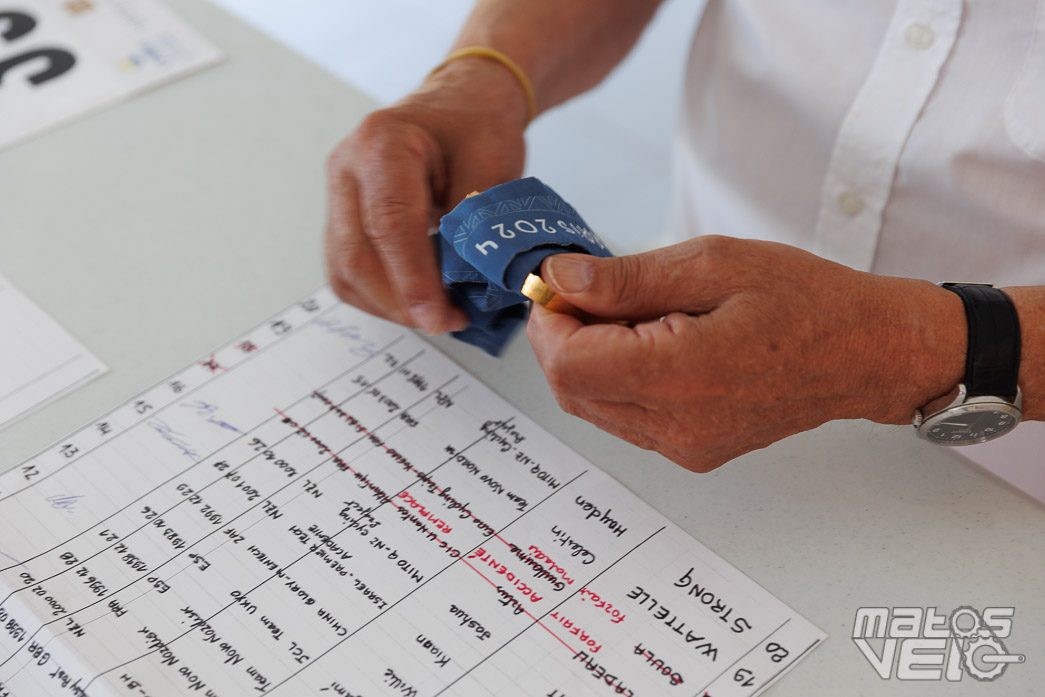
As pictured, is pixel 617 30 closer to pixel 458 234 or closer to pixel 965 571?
pixel 458 234

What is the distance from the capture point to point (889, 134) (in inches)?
35.3

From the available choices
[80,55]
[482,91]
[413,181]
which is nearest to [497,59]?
[482,91]

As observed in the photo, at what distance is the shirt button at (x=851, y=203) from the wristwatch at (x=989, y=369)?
277 millimetres

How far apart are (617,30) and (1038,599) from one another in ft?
2.64

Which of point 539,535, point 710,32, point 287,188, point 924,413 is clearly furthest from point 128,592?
point 710,32

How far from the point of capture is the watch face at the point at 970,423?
2.25ft

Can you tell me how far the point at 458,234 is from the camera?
71 centimetres
